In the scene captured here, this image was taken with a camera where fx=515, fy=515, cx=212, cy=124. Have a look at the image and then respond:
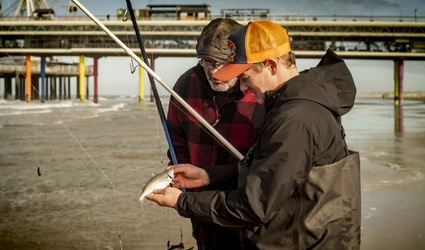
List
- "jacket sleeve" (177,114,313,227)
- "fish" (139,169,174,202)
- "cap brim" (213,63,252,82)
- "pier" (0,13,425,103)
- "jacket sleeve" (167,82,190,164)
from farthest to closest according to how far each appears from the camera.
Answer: "pier" (0,13,425,103) → "jacket sleeve" (167,82,190,164) → "fish" (139,169,174,202) → "cap brim" (213,63,252,82) → "jacket sleeve" (177,114,313,227)

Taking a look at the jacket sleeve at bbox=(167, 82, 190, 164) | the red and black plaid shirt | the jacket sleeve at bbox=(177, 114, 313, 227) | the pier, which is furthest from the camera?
the pier

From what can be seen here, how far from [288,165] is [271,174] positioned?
69 millimetres

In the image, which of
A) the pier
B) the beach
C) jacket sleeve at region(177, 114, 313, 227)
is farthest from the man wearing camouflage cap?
the pier

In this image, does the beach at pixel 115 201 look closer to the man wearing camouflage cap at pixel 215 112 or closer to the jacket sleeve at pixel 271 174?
Result: the man wearing camouflage cap at pixel 215 112

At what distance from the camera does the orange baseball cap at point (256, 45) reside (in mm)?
2043

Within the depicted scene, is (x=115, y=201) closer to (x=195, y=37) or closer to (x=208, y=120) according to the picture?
(x=208, y=120)

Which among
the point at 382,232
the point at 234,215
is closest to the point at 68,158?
the point at 382,232

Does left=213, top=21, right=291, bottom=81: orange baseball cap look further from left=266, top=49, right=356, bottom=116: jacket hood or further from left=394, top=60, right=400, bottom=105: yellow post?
left=394, top=60, right=400, bottom=105: yellow post

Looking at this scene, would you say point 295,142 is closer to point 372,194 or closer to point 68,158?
point 372,194

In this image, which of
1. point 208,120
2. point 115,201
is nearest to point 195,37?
point 115,201

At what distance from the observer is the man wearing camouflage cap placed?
2.99m

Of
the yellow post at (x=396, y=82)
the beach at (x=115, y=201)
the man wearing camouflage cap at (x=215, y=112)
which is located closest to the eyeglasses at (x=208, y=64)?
the man wearing camouflage cap at (x=215, y=112)

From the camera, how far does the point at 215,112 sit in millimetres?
3182

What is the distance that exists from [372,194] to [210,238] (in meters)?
3.72
